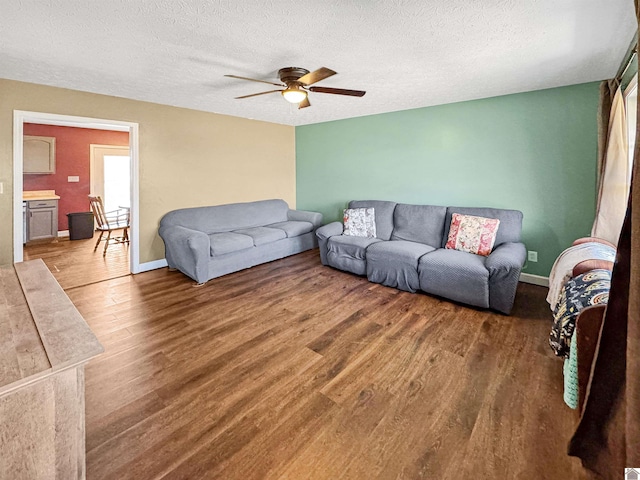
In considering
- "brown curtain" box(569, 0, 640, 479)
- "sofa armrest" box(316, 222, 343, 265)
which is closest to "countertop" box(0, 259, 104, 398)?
"brown curtain" box(569, 0, 640, 479)

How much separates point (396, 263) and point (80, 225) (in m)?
6.46

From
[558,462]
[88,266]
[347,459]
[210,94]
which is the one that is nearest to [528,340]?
[558,462]

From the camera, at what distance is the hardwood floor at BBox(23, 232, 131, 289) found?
4.07m

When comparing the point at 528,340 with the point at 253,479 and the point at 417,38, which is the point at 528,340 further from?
the point at 417,38

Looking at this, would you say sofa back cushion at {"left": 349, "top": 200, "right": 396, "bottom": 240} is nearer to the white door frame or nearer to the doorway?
the white door frame

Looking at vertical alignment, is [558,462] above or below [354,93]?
below

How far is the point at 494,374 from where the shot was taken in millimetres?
2111

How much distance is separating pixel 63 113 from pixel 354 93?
128 inches

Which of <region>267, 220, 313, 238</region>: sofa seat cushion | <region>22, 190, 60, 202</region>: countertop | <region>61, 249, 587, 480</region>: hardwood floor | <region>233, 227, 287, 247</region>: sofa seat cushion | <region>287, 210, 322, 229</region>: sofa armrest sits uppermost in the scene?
<region>22, 190, 60, 202</region>: countertop

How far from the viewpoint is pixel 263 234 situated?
4617 mm

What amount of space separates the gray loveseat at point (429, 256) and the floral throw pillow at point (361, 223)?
0.09 metres

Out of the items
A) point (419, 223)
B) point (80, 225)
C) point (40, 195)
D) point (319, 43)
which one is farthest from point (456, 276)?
point (40, 195)

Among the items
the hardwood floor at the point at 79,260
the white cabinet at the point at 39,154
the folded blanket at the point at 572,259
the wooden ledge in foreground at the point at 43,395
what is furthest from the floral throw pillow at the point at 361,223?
the white cabinet at the point at 39,154

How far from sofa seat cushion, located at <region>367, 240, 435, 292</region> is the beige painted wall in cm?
278
